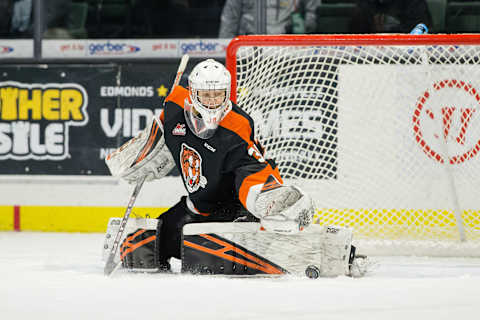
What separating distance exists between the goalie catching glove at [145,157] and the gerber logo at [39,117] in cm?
195

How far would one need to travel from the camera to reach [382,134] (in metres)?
4.26

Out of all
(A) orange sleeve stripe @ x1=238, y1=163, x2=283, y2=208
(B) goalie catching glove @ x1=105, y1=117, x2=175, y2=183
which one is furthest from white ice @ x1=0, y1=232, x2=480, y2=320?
(B) goalie catching glove @ x1=105, y1=117, x2=175, y2=183

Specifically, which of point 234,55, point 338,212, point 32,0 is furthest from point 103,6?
point 338,212

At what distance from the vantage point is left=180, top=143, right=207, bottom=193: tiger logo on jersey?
10.8 feet

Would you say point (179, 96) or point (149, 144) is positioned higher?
point (179, 96)

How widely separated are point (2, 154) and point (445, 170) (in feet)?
9.18

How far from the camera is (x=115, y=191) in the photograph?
5.32 metres

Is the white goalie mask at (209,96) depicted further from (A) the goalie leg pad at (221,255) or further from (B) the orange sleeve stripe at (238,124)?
(A) the goalie leg pad at (221,255)

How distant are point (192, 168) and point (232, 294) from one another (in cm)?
70

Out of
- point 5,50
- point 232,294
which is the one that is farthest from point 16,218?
point 232,294

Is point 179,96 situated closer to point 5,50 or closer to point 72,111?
point 72,111

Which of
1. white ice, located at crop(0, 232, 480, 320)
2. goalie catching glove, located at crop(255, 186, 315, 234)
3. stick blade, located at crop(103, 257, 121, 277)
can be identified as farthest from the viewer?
stick blade, located at crop(103, 257, 121, 277)

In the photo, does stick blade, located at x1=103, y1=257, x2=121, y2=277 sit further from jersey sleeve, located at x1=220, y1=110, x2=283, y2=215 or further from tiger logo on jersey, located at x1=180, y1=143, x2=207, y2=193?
jersey sleeve, located at x1=220, y1=110, x2=283, y2=215

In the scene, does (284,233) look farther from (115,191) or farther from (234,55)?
(115,191)
